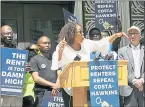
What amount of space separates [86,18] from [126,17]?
81 cm

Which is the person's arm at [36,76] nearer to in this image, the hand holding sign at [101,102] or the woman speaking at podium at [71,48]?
the woman speaking at podium at [71,48]

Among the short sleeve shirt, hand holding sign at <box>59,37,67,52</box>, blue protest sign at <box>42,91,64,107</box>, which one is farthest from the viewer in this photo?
the short sleeve shirt

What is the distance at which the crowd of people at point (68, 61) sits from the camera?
584 cm

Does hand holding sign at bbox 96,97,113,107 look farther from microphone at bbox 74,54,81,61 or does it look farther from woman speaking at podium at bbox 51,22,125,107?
microphone at bbox 74,54,81,61

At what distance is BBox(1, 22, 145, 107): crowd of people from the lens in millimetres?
5840

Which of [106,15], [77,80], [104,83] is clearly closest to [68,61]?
[77,80]

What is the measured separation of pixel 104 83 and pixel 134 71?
0.77 meters

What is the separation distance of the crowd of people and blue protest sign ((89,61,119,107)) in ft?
0.59

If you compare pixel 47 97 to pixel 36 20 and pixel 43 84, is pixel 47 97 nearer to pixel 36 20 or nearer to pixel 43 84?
pixel 43 84

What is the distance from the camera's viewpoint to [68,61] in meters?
5.75

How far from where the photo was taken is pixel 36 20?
383 inches

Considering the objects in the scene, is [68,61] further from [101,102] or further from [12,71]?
[12,71]

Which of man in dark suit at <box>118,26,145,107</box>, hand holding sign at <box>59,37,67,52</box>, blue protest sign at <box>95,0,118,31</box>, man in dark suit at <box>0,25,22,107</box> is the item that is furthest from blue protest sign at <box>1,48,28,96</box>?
blue protest sign at <box>95,0,118,31</box>

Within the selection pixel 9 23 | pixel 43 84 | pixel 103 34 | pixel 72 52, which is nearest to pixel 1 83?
pixel 43 84
